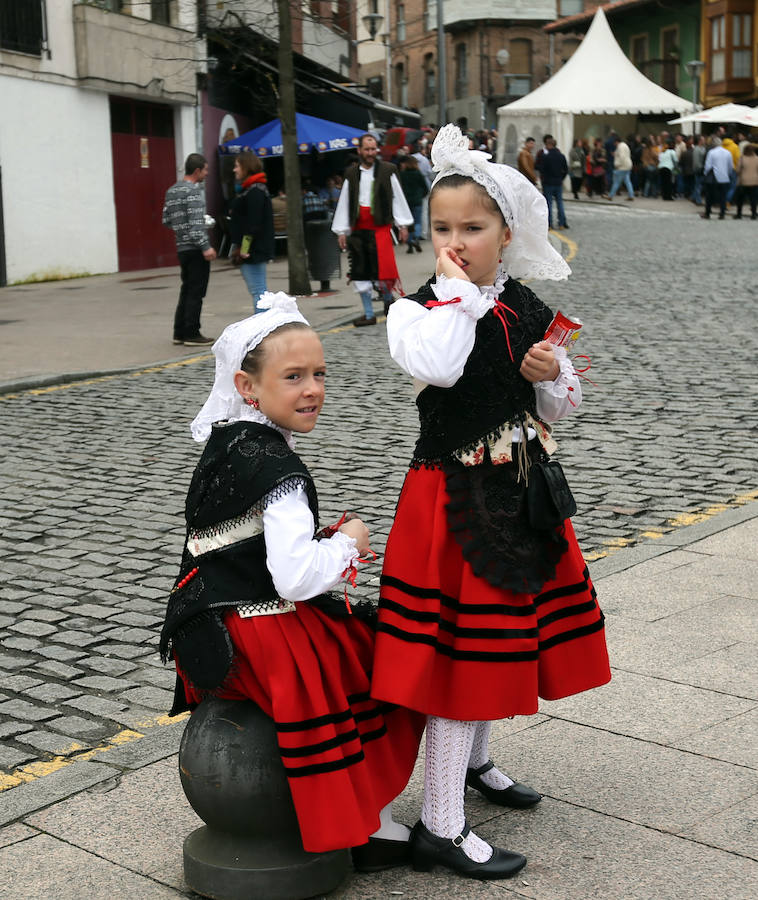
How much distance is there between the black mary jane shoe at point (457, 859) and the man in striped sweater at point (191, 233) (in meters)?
9.98

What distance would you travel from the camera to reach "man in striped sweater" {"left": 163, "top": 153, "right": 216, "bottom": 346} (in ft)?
41.1

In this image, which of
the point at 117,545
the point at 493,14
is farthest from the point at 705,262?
the point at 493,14

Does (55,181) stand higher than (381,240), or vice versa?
(55,181)

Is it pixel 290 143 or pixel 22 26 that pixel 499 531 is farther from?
pixel 22 26

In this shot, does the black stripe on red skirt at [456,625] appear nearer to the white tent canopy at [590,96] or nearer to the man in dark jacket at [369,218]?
the man in dark jacket at [369,218]

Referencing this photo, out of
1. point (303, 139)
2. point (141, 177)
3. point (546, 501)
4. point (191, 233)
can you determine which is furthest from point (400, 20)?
point (546, 501)

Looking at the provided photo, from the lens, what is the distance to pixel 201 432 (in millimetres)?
2986

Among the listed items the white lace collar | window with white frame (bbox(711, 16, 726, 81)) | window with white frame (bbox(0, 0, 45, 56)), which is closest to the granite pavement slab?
the white lace collar

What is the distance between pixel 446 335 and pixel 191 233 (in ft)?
32.9

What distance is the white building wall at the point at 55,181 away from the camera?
19.6 meters

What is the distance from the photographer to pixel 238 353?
2.88 meters

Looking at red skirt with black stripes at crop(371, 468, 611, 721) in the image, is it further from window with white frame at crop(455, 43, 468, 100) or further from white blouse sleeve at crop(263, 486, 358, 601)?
window with white frame at crop(455, 43, 468, 100)

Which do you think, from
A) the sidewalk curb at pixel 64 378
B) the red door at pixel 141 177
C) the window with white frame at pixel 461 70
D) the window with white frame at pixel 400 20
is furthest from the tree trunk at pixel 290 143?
the window with white frame at pixel 400 20

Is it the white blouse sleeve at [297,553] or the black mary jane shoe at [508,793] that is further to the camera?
the black mary jane shoe at [508,793]
